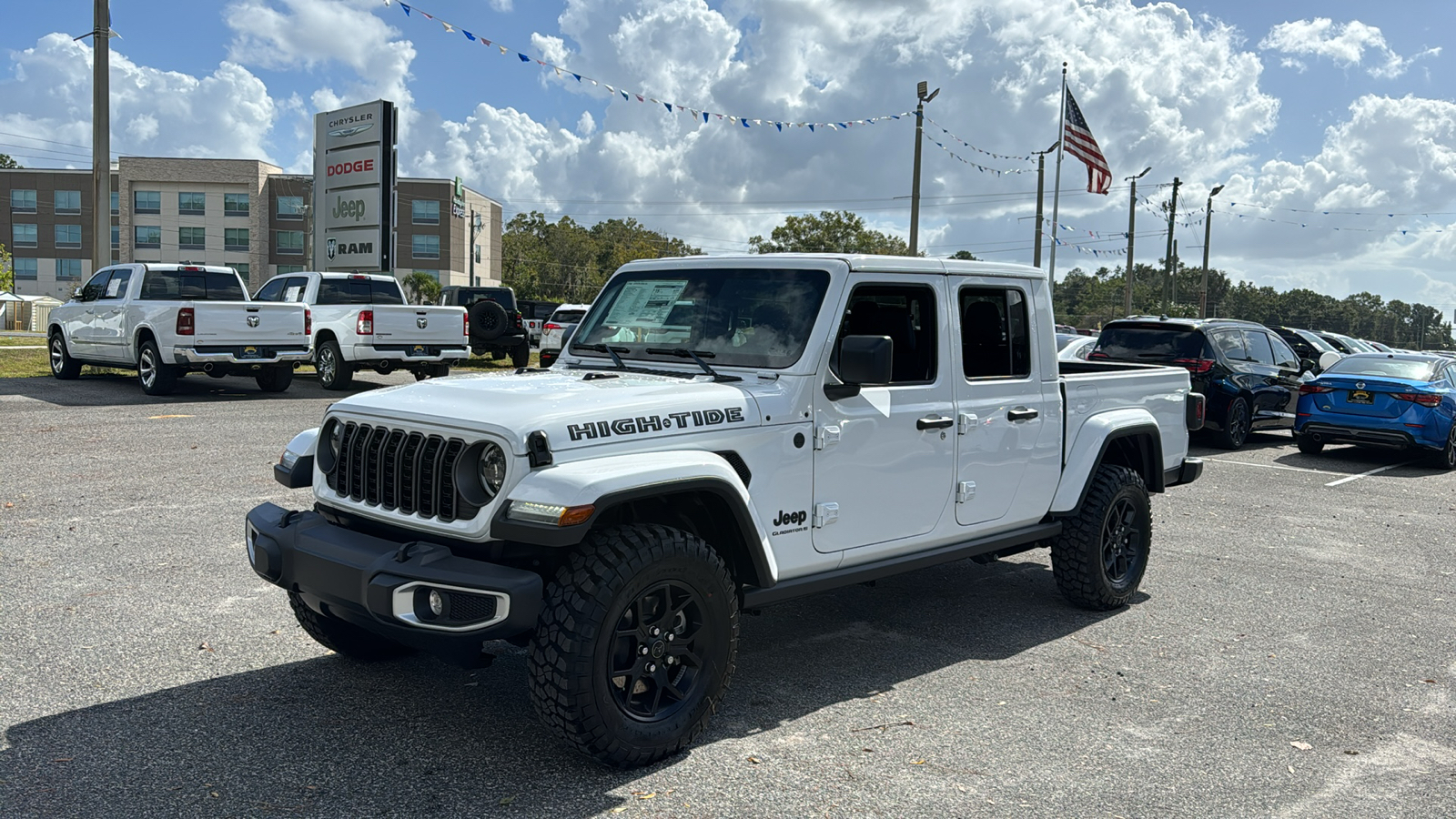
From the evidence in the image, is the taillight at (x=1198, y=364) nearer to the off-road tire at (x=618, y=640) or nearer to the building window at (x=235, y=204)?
the off-road tire at (x=618, y=640)

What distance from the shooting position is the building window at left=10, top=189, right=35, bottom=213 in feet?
263

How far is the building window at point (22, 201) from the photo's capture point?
263 ft

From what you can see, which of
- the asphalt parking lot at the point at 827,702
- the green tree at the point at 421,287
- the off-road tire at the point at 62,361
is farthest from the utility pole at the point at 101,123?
the green tree at the point at 421,287

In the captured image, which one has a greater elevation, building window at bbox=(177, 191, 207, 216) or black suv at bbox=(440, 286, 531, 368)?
building window at bbox=(177, 191, 207, 216)

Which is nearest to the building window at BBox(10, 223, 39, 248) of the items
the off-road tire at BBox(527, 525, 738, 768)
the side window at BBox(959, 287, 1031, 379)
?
the side window at BBox(959, 287, 1031, 379)

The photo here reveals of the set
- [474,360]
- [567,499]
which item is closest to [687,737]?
[567,499]

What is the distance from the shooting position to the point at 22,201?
8056 centimetres

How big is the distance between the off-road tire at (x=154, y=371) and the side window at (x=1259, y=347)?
49.2 feet

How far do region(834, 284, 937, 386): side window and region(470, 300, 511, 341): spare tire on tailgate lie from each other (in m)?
17.4

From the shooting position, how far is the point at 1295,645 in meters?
5.79

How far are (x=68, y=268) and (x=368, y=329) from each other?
7687 centimetres

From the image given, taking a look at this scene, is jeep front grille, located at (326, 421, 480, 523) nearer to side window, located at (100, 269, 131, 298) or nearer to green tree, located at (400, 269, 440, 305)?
side window, located at (100, 269, 131, 298)

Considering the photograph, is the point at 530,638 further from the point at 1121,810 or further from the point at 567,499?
the point at 1121,810

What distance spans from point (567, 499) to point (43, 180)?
92300mm
